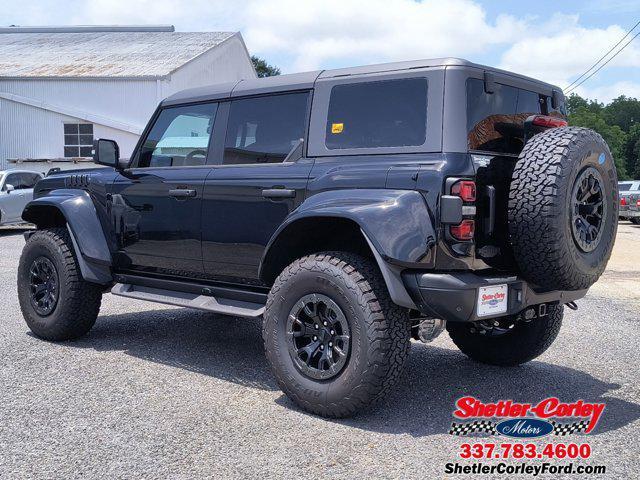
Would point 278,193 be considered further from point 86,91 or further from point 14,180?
point 86,91

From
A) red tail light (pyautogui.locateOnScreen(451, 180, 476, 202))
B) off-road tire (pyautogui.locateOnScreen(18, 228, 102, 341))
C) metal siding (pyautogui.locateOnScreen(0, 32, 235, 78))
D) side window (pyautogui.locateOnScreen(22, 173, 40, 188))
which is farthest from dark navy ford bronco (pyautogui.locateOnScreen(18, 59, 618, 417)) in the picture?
metal siding (pyautogui.locateOnScreen(0, 32, 235, 78))

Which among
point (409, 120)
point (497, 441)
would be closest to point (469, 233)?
point (409, 120)

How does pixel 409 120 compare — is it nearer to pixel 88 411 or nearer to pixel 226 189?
pixel 226 189

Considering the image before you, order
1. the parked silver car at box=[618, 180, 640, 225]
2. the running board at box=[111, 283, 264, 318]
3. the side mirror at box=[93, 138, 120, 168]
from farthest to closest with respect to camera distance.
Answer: the parked silver car at box=[618, 180, 640, 225]
the side mirror at box=[93, 138, 120, 168]
the running board at box=[111, 283, 264, 318]

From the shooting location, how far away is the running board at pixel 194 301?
4.64 metres

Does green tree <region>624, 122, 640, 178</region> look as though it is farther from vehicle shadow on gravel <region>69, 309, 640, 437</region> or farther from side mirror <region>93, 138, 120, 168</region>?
side mirror <region>93, 138, 120, 168</region>

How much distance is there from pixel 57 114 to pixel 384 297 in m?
24.1

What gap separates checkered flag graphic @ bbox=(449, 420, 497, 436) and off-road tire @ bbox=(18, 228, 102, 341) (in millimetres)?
3210

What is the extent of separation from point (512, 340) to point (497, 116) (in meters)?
1.71

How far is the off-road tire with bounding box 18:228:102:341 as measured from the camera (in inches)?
224

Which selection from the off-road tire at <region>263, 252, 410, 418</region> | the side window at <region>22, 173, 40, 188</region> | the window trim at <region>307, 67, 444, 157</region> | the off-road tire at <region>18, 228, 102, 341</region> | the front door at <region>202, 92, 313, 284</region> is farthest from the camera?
the side window at <region>22, 173, 40, 188</region>

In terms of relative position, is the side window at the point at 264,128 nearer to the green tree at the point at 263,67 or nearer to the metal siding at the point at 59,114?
the metal siding at the point at 59,114

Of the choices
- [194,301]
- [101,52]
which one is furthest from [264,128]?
[101,52]

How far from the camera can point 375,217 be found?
12.6ft
